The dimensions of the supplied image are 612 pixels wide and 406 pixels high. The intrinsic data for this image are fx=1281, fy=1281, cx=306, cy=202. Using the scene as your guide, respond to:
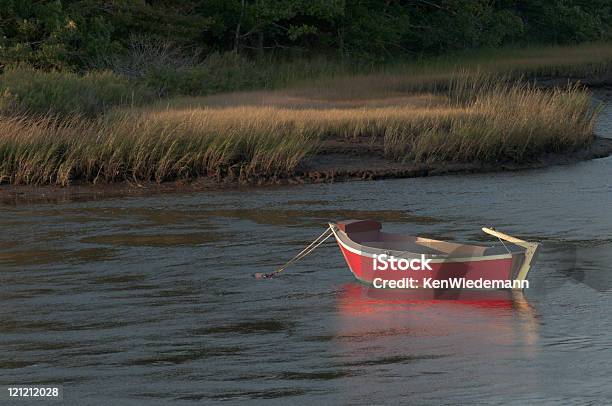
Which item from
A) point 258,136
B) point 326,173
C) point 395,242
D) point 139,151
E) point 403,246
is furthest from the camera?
point 326,173

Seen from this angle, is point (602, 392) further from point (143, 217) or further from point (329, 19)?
point (329, 19)

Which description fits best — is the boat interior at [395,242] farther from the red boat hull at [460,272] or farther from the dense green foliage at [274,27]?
the dense green foliage at [274,27]

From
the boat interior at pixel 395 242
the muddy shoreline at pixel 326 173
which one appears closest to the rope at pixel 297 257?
the boat interior at pixel 395 242

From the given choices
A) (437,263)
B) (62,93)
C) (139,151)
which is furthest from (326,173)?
(437,263)

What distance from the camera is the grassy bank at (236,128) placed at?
25234mm

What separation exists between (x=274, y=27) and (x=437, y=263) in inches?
1377

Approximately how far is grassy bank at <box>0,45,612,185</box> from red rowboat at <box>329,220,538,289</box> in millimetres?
10183

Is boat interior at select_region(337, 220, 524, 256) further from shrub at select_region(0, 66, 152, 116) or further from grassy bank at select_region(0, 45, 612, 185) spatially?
shrub at select_region(0, 66, 152, 116)

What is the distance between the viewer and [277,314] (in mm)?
14344

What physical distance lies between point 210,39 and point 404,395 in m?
38.7

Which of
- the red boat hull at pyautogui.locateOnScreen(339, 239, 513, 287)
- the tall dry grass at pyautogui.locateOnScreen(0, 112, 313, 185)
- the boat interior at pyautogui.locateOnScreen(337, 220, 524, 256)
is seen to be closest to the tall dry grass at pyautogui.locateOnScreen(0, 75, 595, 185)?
the tall dry grass at pyautogui.locateOnScreen(0, 112, 313, 185)

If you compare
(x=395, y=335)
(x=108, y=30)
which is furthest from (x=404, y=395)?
(x=108, y=30)

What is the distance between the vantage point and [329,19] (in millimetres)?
46531

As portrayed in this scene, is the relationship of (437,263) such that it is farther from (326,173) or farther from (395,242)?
(326,173)
